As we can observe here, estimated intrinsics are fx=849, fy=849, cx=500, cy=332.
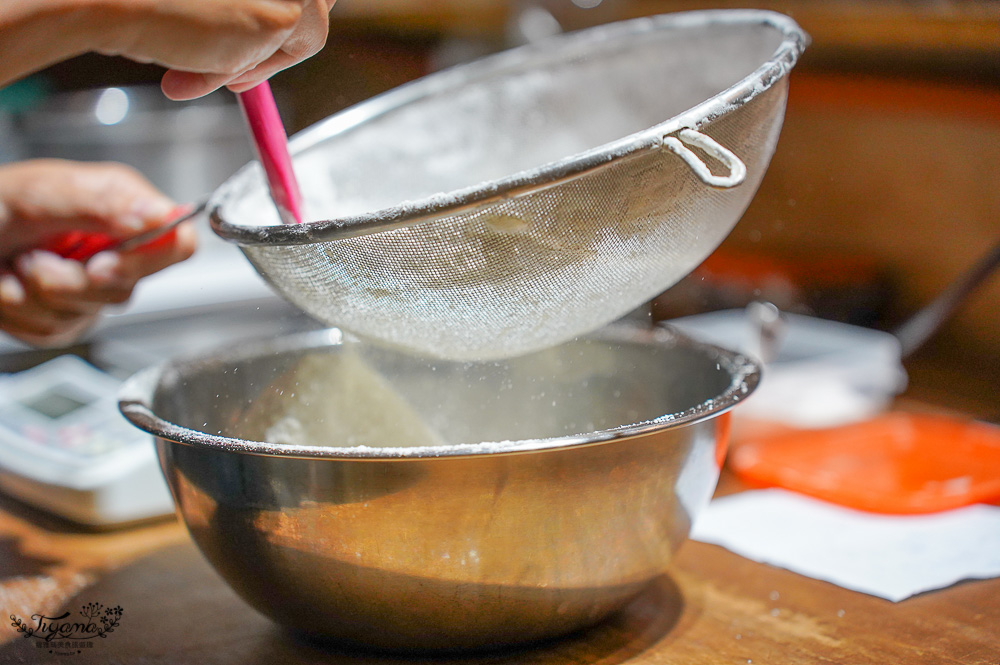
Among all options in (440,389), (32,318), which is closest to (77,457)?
(32,318)

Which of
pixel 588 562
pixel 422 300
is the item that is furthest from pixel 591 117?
pixel 588 562

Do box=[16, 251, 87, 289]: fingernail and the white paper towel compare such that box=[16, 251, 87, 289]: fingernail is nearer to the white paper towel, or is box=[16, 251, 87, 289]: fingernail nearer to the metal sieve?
the metal sieve

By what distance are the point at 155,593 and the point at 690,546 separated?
1.29ft

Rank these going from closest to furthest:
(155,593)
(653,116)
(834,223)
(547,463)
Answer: (547,463)
(155,593)
(653,116)
(834,223)

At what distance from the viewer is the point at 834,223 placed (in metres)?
1.51

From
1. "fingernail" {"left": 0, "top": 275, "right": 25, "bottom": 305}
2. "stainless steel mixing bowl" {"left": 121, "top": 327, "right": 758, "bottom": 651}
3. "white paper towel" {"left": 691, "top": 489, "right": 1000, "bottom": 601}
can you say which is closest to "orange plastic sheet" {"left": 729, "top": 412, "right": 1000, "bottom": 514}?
"white paper towel" {"left": 691, "top": 489, "right": 1000, "bottom": 601}

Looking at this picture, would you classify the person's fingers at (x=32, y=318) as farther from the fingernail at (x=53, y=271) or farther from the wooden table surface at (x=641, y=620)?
the wooden table surface at (x=641, y=620)

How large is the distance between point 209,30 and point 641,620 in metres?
0.41

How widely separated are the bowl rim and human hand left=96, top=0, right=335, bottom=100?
0.60ft

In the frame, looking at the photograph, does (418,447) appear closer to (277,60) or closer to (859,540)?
(277,60)

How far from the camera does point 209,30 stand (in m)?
0.37

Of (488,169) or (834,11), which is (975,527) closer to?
(488,169)

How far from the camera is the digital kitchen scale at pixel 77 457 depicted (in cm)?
69

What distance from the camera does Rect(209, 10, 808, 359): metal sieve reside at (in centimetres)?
44
